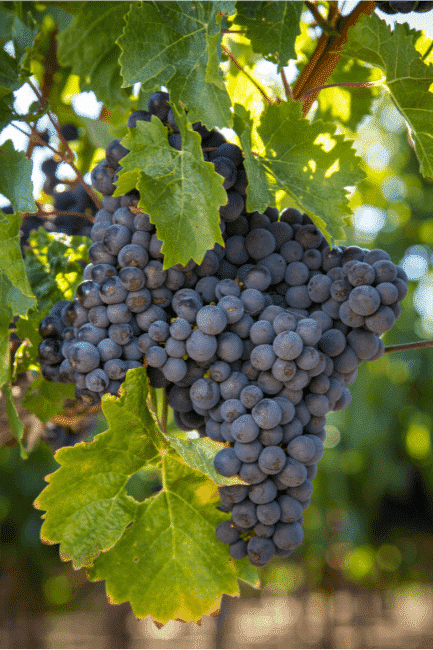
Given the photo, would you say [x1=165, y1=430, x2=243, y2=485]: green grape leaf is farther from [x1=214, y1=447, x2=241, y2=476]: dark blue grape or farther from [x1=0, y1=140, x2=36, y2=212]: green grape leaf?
[x1=0, y1=140, x2=36, y2=212]: green grape leaf

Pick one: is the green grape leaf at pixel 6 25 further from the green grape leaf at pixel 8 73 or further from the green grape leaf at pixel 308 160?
the green grape leaf at pixel 308 160

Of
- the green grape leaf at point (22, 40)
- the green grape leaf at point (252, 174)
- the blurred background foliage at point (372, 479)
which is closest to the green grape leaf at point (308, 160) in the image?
the green grape leaf at point (252, 174)

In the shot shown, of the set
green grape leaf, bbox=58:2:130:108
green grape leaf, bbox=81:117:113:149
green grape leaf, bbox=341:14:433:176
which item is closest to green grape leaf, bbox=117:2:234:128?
green grape leaf, bbox=341:14:433:176

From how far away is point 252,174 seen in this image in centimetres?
64

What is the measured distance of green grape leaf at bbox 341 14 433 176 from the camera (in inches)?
25.9

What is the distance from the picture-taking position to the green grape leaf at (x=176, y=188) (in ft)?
2.03

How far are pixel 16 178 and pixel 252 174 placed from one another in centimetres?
33

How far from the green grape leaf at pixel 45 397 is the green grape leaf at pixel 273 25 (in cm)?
62

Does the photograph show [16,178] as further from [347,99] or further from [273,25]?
[347,99]

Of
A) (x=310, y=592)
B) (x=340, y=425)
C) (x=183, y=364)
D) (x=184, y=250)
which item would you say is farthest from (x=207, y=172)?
(x=310, y=592)

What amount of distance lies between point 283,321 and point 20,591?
3.89 meters

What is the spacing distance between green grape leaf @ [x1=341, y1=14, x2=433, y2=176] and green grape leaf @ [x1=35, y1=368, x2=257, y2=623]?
0.46 metres

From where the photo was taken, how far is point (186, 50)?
62 centimetres

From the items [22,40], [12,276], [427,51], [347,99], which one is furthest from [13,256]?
A: [347,99]
